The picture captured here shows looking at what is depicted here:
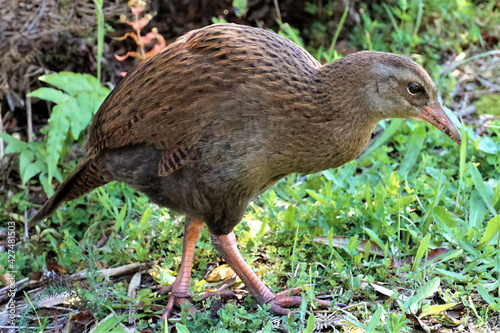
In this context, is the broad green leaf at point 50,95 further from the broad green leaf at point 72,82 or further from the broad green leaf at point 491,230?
the broad green leaf at point 491,230

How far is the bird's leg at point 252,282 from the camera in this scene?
294 centimetres

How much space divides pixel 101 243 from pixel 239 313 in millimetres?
1232

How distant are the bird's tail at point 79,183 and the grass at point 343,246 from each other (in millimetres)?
223

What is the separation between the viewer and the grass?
275 centimetres

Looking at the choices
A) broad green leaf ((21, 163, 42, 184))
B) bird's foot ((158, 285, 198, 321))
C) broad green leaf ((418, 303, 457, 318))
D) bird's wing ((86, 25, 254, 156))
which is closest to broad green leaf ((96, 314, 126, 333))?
bird's foot ((158, 285, 198, 321))

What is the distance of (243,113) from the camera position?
2.60m

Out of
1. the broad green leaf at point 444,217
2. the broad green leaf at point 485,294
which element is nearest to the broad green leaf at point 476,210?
the broad green leaf at point 444,217

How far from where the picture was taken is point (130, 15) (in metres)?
4.54

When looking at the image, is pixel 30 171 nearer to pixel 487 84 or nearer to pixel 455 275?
pixel 455 275

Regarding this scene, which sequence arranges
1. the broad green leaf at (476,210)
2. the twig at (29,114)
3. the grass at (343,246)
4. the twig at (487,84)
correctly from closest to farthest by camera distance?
1. the grass at (343,246)
2. the broad green leaf at (476,210)
3. the twig at (29,114)
4. the twig at (487,84)

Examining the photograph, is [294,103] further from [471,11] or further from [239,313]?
[471,11]

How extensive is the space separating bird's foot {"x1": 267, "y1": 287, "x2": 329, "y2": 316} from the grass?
0.04 metres

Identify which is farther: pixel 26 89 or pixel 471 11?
pixel 471 11

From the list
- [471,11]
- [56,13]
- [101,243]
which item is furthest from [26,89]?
[471,11]
